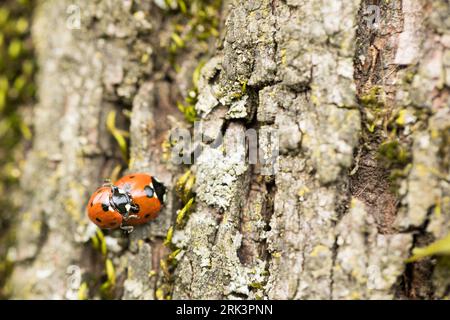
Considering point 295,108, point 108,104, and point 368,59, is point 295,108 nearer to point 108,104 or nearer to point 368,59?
point 368,59

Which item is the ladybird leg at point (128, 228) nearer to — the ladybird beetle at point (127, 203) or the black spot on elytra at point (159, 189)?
the ladybird beetle at point (127, 203)

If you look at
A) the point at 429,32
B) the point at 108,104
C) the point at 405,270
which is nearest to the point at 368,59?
the point at 429,32

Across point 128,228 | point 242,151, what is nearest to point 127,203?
point 128,228

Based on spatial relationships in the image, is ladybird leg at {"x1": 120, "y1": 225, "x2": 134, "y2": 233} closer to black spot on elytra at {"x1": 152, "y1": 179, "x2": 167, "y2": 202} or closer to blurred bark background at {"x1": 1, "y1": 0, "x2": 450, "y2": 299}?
blurred bark background at {"x1": 1, "y1": 0, "x2": 450, "y2": 299}

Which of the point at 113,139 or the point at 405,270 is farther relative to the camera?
the point at 113,139

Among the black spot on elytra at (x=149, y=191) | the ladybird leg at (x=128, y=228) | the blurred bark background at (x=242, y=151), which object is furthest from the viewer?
the ladybird leg at (x=128, y=228)

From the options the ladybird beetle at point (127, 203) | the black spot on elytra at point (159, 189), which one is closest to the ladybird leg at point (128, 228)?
the ladybird beetle at point (127, 203)

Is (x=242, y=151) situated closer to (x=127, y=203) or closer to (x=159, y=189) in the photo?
(x=159, y=189)
